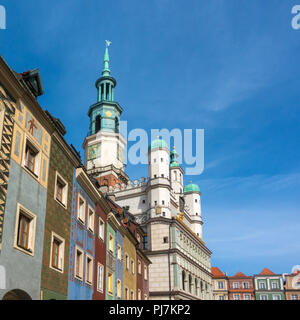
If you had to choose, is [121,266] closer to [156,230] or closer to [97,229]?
[97,229]

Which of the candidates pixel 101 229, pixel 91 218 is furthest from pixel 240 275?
pixel 91 218

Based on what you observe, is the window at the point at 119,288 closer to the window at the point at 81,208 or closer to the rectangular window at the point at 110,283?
the rectangular window at the point at 110,283

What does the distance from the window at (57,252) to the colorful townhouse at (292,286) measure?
98.7m

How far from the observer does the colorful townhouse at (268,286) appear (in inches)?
4141

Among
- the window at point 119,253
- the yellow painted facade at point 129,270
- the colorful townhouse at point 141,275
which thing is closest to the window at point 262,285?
the colorful townhouse at point 141,275

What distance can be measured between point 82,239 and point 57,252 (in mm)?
3525

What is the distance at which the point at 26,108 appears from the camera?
17.3 m

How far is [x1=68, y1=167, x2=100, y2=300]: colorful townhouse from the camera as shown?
2130cm

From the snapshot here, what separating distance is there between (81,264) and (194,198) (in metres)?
66.9

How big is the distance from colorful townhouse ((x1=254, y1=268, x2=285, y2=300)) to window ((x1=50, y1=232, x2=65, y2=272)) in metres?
96.5

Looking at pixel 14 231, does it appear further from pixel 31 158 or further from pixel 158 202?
pixel 158 202

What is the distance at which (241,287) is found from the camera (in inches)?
4210
